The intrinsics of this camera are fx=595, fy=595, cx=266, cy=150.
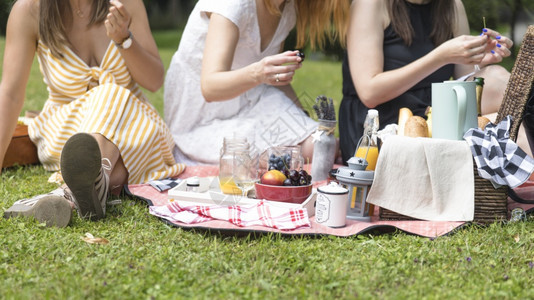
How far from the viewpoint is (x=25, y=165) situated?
3561mm

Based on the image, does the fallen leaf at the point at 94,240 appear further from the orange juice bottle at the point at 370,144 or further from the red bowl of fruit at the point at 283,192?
the orange juice bottle at the point at 370,144

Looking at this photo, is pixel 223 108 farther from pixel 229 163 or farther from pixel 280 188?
pixel 280 188

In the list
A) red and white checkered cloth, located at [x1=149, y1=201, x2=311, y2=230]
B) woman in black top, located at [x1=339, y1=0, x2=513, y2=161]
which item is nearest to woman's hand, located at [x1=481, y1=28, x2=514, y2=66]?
woman in black top, located at [x1=339, y1=0, x2=513, y2=161]

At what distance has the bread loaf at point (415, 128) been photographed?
2.64 metres

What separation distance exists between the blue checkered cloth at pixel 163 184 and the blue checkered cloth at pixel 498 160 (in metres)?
1.46

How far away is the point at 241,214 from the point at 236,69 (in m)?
1.12

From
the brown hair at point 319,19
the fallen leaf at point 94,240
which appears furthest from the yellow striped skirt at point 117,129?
the brown hair at point 319,19

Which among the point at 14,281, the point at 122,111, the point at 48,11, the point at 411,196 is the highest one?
the point at 48,11

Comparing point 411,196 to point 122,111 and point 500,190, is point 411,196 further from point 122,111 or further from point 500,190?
point 122,111

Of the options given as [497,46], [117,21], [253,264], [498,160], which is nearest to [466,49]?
[497,46]

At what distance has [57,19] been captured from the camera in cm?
311

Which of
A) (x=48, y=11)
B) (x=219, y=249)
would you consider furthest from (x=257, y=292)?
(x=48, y=11)

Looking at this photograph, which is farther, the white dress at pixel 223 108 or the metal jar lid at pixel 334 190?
the white dress at pixel 223 108

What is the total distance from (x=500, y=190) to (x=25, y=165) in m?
2.65
